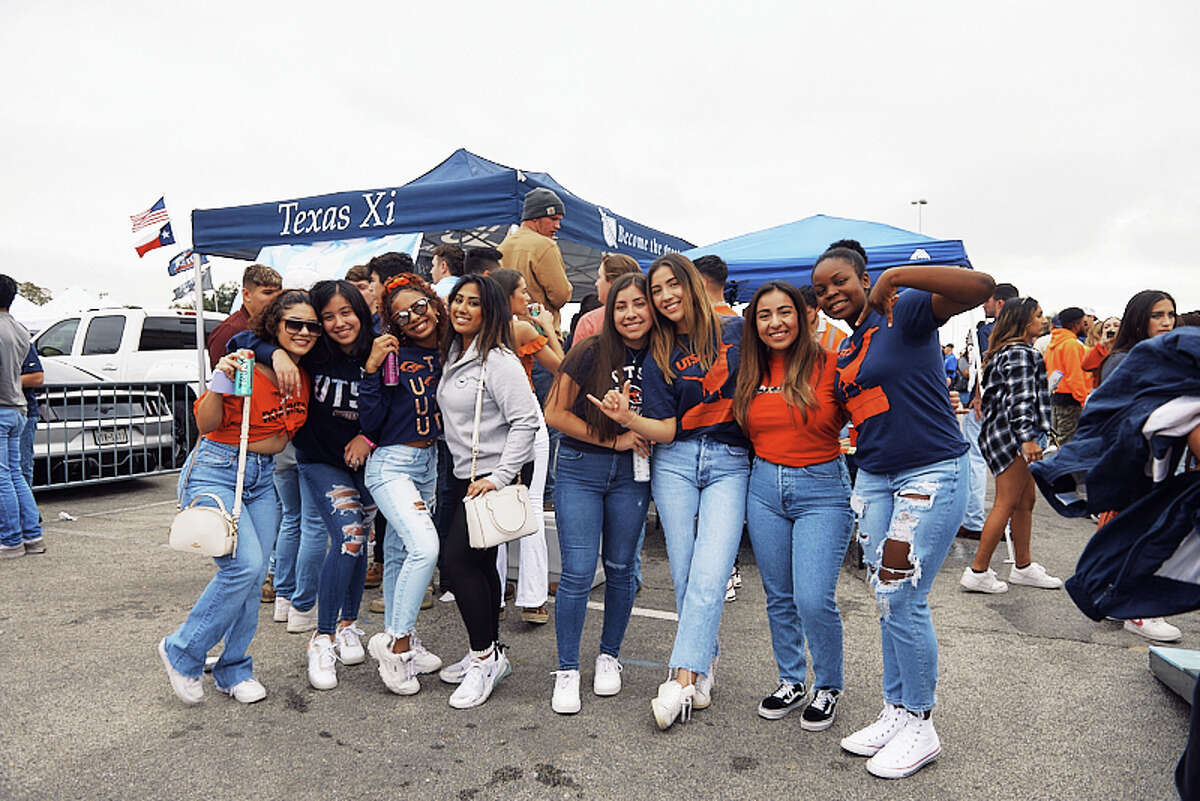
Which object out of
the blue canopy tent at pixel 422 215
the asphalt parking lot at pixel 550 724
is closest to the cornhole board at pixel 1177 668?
the asphalt parking lot at pixel 550 724

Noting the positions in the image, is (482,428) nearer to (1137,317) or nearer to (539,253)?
(539,253)

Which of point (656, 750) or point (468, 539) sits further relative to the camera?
point (468, 539)

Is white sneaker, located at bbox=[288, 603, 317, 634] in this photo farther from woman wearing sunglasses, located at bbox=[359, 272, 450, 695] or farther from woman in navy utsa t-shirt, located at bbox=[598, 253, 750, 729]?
woman in navy utsa t-shirt, located at bbox=[598, 253, 750, 729]

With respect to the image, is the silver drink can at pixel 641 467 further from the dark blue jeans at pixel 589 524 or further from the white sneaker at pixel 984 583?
the white sneaker at pixel 984 583

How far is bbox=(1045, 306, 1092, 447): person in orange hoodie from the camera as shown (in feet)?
26.0

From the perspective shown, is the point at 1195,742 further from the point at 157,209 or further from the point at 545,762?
Result: the point at 157,209

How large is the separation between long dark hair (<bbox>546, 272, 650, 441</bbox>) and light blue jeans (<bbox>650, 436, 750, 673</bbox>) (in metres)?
0.30

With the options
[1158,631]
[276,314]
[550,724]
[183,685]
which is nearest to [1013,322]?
[1158,631]

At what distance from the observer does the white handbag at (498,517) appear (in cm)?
Result: 321

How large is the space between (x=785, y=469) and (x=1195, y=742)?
155 centimetres

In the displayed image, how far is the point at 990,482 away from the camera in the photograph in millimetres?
11008

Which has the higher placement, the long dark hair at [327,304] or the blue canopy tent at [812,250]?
the blue canopy tent at [812,250]

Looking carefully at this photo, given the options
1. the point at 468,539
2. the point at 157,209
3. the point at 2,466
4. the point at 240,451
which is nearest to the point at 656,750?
the point at 468,539

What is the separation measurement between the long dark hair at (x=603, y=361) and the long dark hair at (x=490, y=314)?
0.33 m
